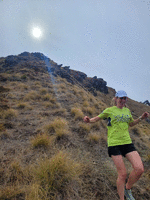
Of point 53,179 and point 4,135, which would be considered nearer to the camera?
point 53,179

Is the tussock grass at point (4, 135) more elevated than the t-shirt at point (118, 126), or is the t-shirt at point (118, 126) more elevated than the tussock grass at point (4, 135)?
the t-shirt at point (118, 126)

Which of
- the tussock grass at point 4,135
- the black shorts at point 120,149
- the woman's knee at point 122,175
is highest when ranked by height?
the black shorts at point 120,149

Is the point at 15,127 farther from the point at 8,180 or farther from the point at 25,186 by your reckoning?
the point at 25,186

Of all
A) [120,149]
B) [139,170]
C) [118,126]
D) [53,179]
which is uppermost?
[118,126]

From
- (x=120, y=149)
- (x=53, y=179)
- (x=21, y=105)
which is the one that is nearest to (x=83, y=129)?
(x=120, y=149)

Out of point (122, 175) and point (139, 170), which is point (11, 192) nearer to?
point (122, 175)

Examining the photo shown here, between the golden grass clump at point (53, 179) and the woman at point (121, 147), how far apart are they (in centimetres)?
89

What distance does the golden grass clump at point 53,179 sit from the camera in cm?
161

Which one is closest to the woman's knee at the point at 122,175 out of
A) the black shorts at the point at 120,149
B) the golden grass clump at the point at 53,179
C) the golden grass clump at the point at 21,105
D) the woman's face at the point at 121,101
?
the black shorts at the point at 120,149

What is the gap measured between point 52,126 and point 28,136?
3.25ft

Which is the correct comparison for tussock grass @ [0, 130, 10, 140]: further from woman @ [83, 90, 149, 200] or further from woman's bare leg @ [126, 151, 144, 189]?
woman's bare leg @ [126, 151, 144, 189]

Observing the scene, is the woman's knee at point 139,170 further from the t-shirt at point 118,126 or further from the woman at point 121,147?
the t-shirt at point 118,126

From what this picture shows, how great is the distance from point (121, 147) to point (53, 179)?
149 centimetres

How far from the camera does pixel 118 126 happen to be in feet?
7.00
